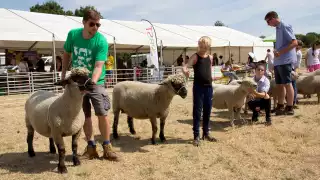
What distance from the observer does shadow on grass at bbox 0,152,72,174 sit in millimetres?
4590

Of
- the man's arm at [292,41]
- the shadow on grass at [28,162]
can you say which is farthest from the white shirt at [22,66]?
the man's arm at [292,41]

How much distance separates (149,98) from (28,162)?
7.61 feet

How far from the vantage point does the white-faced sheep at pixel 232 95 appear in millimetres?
6873

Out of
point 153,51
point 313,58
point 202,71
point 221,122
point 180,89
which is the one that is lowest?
point 221,122

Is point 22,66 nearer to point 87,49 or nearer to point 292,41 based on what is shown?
point 87,49

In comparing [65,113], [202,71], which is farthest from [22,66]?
[65,113]

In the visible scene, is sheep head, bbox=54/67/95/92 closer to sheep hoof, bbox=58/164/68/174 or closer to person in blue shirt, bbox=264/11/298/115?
sheep hoof, bbox=58/164/68/174

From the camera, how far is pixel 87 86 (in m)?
4.26

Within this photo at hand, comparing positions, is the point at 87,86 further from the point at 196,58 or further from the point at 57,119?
the point at 196,58

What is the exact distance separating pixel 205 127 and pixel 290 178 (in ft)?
7.31

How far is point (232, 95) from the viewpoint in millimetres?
7145

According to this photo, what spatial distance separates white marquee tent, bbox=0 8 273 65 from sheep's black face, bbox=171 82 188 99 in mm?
10942

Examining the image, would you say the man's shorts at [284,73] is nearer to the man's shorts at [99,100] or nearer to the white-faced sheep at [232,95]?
the white-faced sheep at [232,95]

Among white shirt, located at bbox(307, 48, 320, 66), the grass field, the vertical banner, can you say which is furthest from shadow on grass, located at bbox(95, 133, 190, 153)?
the vertical banner
